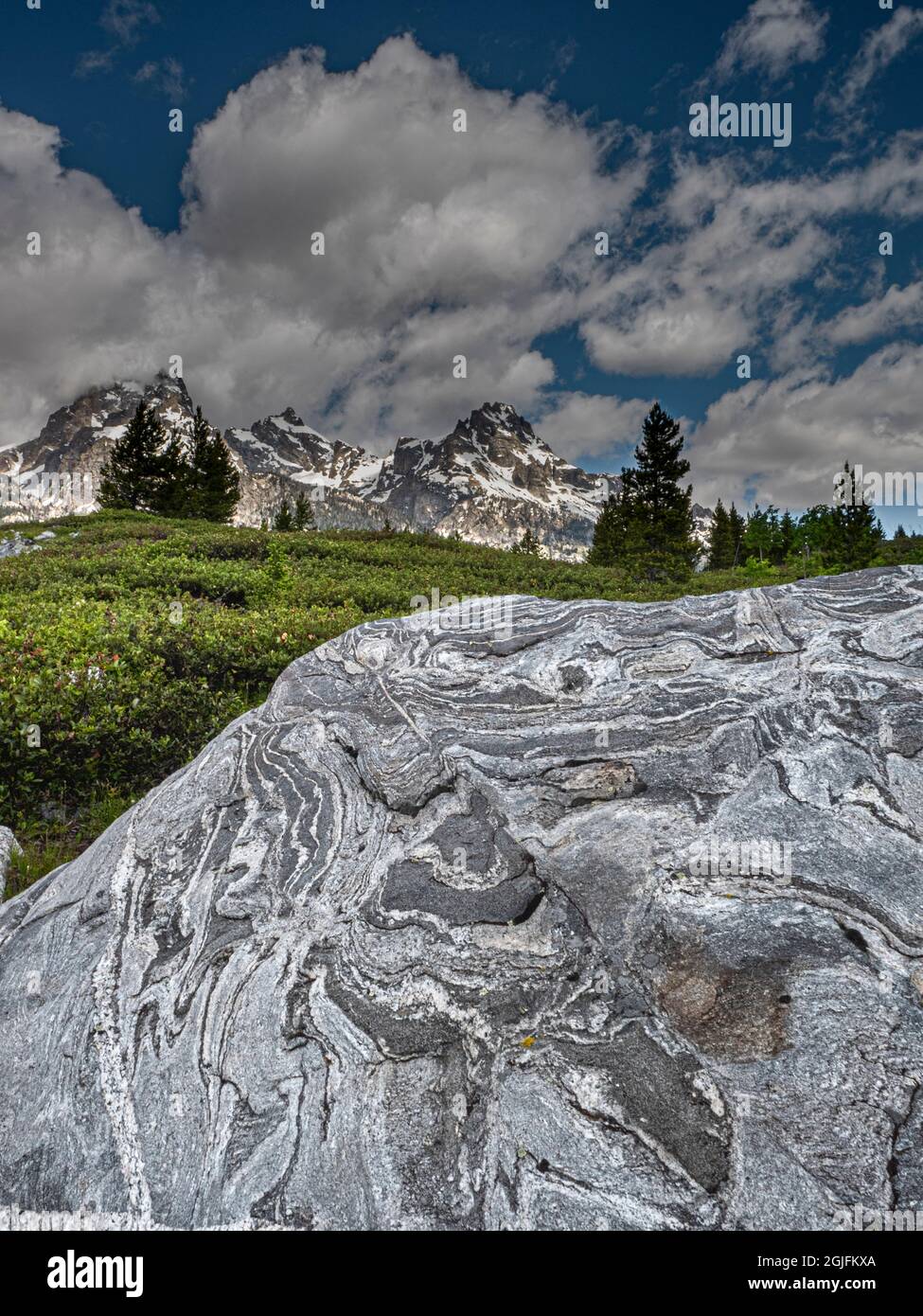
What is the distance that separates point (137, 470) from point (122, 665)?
50.5 m

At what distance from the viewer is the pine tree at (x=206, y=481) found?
54.0 m

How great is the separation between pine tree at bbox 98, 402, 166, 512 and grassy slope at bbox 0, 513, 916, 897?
39.6 m

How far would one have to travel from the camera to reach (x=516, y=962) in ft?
13.8

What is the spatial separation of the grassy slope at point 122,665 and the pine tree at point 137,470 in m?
39.6

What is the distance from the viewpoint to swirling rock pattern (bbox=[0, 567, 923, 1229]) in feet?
11.1

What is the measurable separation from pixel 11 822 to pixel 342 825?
5460mm

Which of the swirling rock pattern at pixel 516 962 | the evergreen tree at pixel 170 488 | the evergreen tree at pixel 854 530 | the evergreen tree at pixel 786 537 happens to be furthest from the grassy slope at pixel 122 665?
the evergreen tree at pixel 786 537

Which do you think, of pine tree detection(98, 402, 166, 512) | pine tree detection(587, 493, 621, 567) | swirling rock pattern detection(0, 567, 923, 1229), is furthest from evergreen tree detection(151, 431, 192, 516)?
swirling rock pattern detection(0, 567, 923, 1229)

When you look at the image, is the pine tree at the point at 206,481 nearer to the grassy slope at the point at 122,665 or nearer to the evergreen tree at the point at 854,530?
the grassy slope at the point at 122,665

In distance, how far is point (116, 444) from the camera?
5253cm
